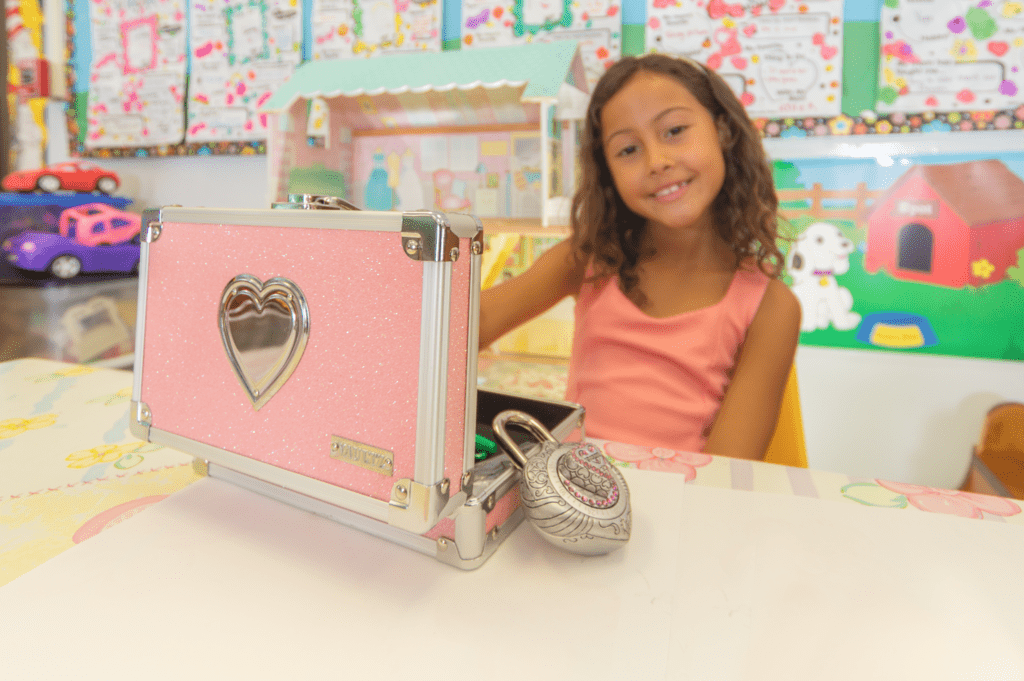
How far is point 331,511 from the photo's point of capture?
395mm

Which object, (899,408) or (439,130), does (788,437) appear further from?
Answer: (439,130)

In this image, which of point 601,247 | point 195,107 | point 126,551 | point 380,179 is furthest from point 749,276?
point 195,107

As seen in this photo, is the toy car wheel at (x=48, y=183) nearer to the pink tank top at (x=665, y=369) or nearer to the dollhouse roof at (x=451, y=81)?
the dollhouse roof at (x=451, y=81)

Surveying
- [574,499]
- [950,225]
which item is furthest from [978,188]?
[574,499]

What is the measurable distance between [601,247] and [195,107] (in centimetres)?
152

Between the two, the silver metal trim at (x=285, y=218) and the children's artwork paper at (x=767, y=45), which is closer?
the silver metal trim at (x=285, y=218)

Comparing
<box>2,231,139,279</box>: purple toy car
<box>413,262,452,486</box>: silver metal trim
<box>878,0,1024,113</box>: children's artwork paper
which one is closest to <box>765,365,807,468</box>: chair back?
<box>413,262,452,486</box>: silver metal trim

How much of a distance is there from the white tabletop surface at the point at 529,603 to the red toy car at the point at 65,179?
177cm

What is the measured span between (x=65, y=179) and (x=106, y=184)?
0.33ft

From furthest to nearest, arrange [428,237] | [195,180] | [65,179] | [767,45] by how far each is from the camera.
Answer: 1. [195,180]
2. [65,179]
3. [767,45]
4. [428,237]

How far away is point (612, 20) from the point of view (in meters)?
1.45

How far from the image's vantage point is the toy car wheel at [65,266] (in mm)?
1578

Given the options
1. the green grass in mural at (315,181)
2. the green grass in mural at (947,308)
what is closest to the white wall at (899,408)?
the green grass in mural at (947,308)

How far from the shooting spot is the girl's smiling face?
2.49ft
